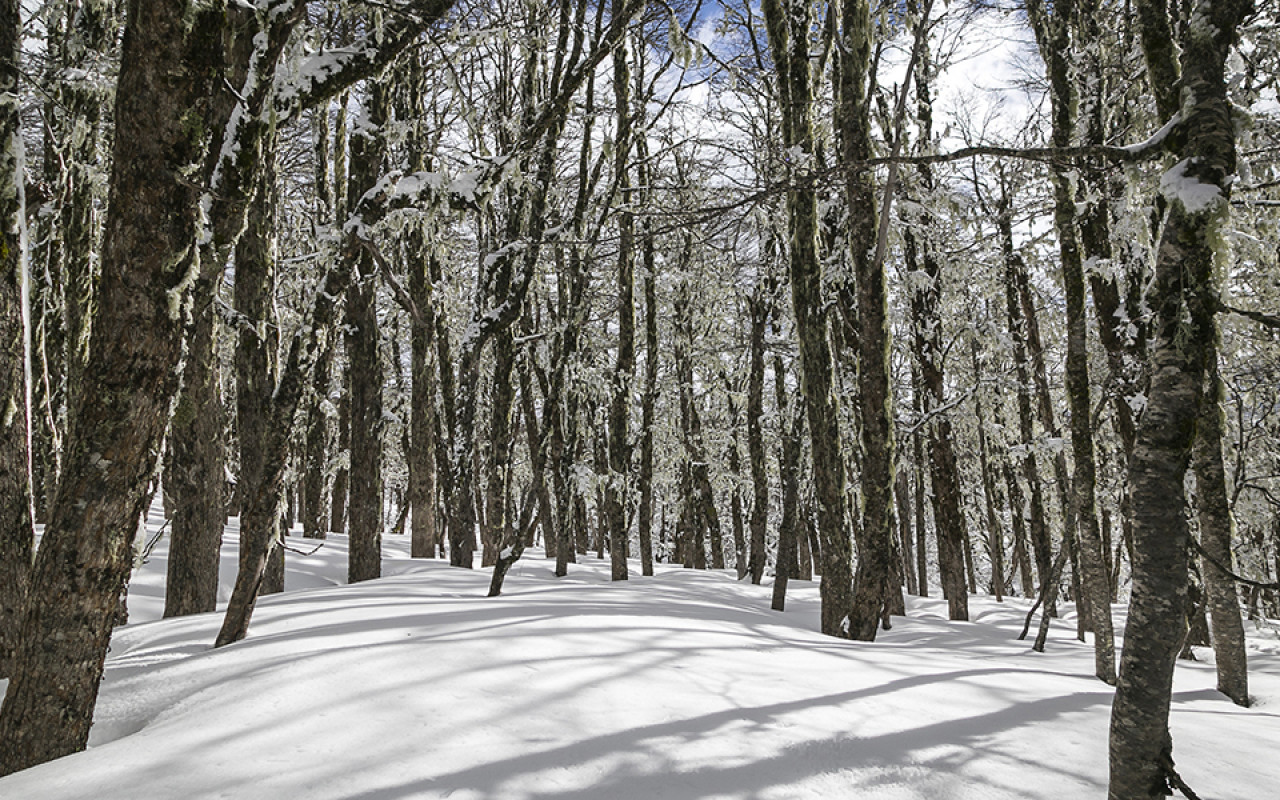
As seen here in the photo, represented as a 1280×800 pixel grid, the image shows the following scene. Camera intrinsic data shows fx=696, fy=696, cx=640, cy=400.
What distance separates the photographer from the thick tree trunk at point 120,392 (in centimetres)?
300

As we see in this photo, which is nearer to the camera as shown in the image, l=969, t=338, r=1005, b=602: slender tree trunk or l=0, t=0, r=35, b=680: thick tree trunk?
l=0, t=0, r=35, b=680: thick tree trunk

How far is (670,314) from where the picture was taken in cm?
1873

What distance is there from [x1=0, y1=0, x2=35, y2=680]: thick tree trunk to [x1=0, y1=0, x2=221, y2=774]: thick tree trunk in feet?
3.78

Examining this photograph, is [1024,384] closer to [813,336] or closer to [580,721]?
[813,336]

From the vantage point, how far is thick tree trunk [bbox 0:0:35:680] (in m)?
3.81

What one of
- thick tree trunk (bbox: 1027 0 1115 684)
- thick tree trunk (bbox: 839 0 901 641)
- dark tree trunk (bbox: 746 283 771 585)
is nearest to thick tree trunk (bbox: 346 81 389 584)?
thick tree trunk (bbox: 839 0 901 641)

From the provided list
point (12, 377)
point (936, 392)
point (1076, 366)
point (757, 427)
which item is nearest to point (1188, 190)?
point (1076, 366)

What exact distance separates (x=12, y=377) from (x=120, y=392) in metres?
1.49

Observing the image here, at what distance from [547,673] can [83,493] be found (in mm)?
2251

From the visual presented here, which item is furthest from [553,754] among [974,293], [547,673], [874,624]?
[974,293]

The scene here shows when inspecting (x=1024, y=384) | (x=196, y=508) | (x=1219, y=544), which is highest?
(x=1024, y=384)

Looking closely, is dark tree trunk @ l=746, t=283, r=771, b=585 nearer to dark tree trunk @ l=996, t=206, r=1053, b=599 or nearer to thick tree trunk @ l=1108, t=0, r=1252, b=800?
dark tree trunk @ l=996, t=206, r=1053, b=599

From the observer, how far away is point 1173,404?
2.38 metres

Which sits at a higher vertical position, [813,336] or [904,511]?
[813,336]
